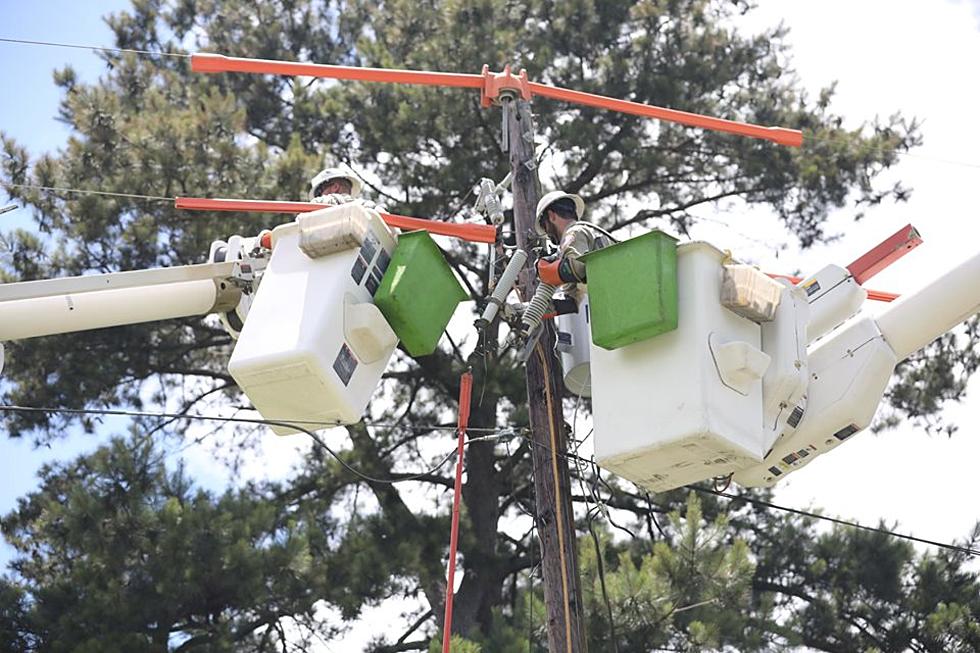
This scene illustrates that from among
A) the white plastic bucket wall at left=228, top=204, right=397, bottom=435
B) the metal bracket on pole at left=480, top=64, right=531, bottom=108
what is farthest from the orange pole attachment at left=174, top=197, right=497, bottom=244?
the metal bracket on pole at left=480, top=64, right=531, bottom=108

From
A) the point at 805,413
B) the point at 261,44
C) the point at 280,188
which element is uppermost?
the point at 261,44

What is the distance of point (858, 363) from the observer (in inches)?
270

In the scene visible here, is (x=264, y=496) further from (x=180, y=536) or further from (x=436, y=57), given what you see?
(x=436, y=57)

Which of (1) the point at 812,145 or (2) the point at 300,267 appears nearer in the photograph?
(2) the point at 300,267

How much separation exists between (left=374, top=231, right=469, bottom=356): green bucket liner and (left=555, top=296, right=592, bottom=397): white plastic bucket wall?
60cm

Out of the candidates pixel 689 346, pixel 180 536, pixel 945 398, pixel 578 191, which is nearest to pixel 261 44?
pixel 578 191

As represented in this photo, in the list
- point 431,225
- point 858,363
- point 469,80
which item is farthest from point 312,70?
point 858,363

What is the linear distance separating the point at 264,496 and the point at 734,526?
428 centimetres

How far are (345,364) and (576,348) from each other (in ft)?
4.28

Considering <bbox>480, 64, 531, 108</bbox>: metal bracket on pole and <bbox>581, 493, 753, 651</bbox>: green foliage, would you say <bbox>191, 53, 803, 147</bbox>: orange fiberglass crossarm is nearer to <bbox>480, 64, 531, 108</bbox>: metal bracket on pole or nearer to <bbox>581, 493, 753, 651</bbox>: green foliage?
<bbox>480, 64, 531, 108</bbox>: metal bracket on pole

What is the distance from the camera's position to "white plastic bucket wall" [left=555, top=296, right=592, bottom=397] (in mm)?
7207

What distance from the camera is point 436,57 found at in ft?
47.3

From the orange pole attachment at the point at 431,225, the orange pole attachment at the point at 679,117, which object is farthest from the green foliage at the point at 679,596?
the orange pole attachment at the point at 431,225

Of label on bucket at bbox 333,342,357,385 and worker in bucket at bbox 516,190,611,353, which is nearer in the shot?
label on bucket at bbox 333,342,357,385
